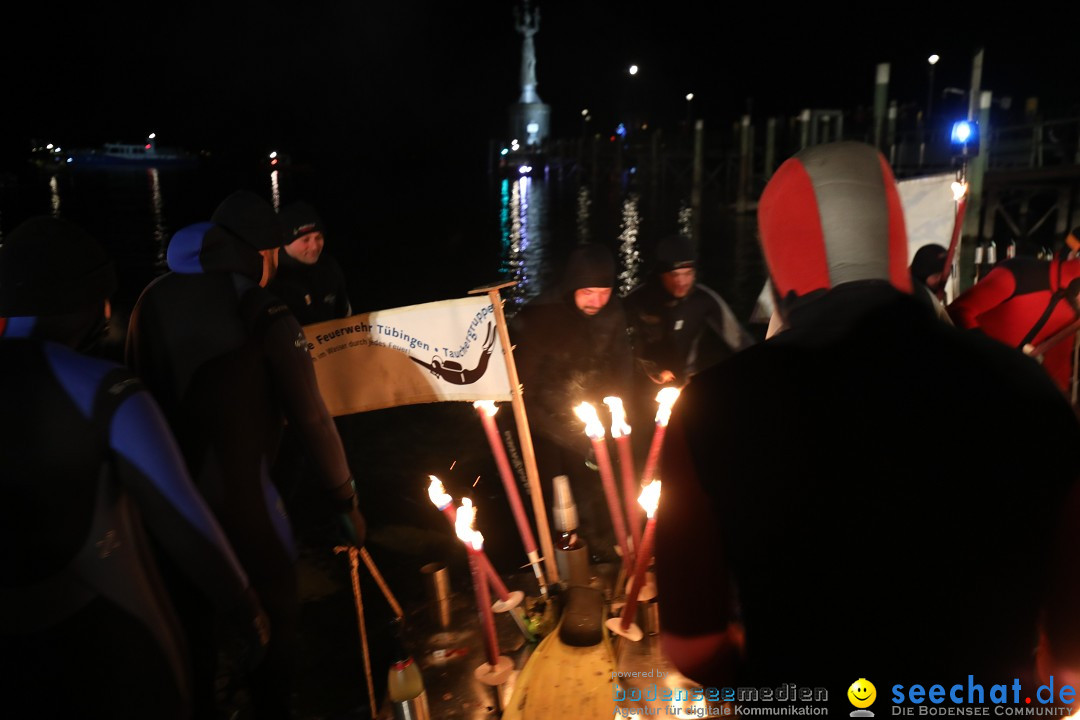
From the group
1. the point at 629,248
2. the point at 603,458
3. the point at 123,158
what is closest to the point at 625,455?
the point at 603,458

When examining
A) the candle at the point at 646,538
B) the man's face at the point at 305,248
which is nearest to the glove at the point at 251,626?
the candle at the point at 646,538

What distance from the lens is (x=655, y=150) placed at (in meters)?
43.0

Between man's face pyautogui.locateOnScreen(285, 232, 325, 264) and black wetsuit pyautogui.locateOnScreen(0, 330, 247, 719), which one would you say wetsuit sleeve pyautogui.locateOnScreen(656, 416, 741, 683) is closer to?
black wetsuit pyautogui.locateOnScreen(0, 330, 247, 719)

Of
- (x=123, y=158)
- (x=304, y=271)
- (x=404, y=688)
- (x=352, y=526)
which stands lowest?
(x=404, y=688)

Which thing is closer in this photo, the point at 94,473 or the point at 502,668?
the point at 94,473

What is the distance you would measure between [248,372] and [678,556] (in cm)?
195

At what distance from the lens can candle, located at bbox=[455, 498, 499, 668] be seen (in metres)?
2.85

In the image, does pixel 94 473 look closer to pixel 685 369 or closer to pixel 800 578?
pixel 800 578

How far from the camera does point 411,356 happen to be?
3943mm

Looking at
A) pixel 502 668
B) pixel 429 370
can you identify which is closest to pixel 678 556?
pixel 502 668

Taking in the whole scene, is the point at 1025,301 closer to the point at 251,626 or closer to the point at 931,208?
the point at 931,208

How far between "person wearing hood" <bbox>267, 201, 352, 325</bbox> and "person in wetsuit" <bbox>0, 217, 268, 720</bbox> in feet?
8.96

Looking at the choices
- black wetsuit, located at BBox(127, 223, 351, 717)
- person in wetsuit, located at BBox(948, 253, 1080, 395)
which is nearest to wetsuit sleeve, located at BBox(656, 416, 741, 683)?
black wetsuit, located at BBox(127, 223, 351, 717)

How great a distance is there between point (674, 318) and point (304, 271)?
8.95 feet
